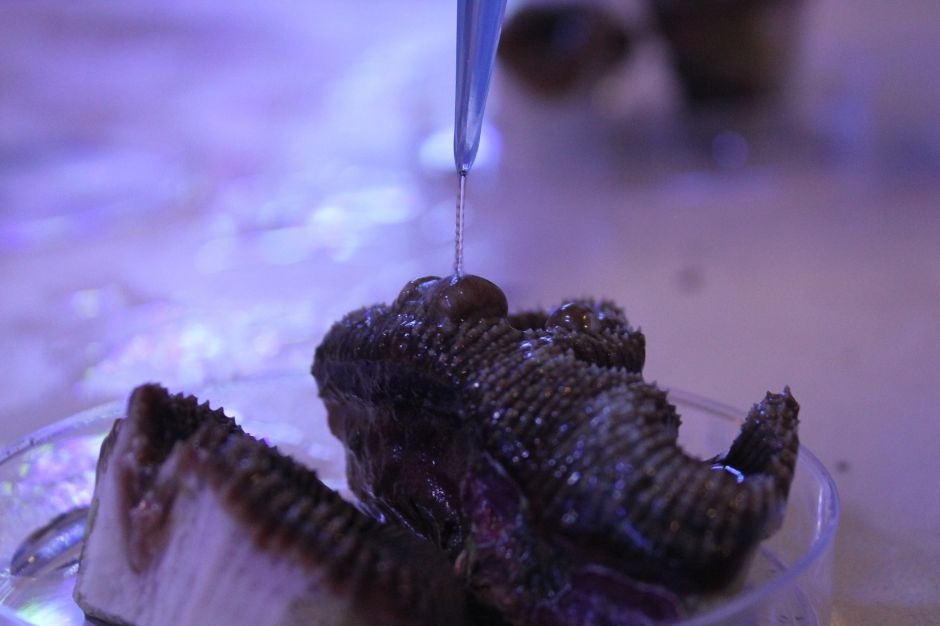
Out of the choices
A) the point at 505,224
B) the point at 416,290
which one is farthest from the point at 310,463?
the point at 505,224

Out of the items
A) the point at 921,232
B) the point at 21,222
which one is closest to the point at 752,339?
the point at 921,232

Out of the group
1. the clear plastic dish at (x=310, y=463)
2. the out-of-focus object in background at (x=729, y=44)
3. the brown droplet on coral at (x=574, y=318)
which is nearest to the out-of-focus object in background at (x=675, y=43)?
the out-of-focus object in background at (x=729, y=44)

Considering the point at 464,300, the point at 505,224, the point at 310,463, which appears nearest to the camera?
the point at 464,300

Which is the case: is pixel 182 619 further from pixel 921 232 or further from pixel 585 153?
pixel 585 153

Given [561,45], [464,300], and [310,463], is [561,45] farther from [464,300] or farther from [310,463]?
[464,300]

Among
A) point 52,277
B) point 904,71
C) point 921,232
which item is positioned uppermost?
point 904,71
